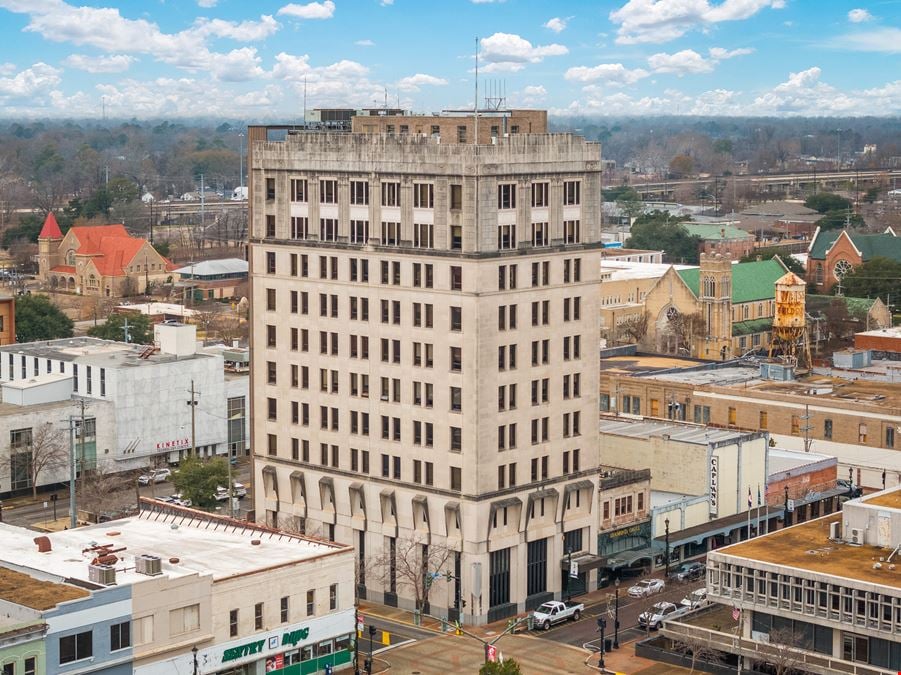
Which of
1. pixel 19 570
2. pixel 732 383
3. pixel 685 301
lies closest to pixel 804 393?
pixel 732 383

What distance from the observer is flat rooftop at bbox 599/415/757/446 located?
11281cm

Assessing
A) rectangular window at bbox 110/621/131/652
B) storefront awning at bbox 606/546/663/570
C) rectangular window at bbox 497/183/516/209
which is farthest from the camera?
storefront awning at bbox 606/546/663/570

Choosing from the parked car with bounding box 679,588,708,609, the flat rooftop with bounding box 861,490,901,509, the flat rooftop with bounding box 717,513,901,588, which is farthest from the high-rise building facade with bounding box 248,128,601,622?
the flat rooftop with bounding box 861,490,901,509

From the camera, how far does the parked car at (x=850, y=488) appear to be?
398 feet

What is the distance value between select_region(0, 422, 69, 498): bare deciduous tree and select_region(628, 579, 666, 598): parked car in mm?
46552

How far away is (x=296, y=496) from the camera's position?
103 m

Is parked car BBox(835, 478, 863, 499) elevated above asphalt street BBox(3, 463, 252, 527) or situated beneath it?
elevated above

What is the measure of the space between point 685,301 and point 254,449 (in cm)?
8661

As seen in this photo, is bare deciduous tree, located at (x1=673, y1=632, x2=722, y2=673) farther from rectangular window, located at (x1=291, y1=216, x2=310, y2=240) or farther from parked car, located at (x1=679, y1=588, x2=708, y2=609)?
rectangular window, located at (x1=291, y1=216, x2=310, y2=240)

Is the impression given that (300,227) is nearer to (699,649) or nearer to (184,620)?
(184,620)

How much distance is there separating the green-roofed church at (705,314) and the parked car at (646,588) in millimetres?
81094

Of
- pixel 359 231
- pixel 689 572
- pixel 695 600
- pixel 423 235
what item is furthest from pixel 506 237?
pixel 689 572

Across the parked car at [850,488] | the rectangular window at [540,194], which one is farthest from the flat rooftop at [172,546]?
the parked car at [850,488]

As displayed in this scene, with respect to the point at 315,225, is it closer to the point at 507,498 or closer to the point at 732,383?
the point at 507,498
